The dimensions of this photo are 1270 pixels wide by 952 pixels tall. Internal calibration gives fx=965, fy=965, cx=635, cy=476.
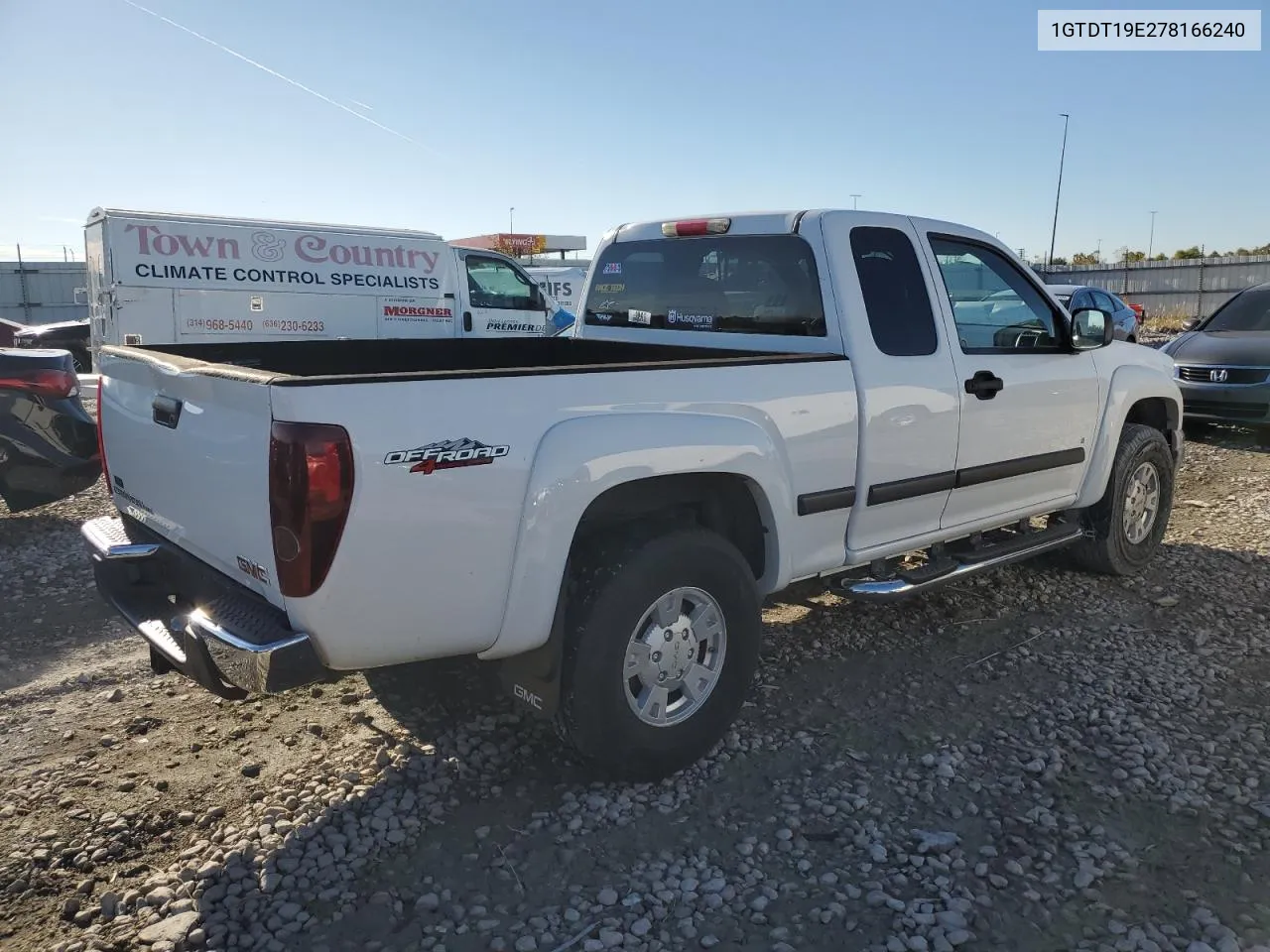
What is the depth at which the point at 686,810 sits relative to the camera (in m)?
3.31

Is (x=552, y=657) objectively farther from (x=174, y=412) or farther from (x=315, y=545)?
(x=174, y=412)

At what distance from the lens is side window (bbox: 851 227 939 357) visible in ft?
13.6

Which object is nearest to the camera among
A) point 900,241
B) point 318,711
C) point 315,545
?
point 315,545

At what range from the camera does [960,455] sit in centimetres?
443

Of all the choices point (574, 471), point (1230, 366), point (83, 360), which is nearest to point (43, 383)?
point (574, 471)

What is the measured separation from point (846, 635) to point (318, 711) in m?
2.53

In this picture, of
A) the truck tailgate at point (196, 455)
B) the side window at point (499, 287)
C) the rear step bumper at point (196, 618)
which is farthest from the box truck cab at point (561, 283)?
the rear step bumper at point (196, 618)

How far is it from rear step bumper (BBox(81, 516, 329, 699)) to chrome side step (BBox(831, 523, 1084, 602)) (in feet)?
7.60

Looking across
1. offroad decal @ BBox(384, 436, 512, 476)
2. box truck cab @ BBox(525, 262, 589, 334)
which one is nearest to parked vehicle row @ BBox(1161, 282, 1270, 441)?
offroad decal @ BBox(384, 436, 512, 476)

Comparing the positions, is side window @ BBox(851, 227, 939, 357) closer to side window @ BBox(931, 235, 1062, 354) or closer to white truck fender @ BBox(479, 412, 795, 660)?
side window @ BBox(931, 235, 1062, 354)

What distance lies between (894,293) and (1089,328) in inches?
56.0

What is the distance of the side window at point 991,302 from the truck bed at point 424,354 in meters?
1.05

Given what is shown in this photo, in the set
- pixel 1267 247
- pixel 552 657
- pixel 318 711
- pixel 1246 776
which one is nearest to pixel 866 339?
pixel 552 657

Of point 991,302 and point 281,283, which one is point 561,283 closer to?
point 281,283
